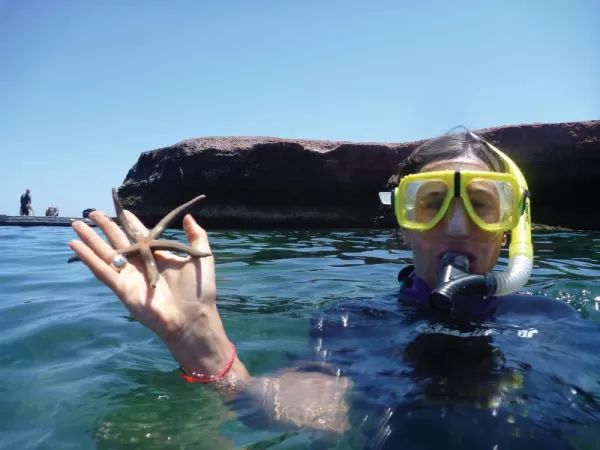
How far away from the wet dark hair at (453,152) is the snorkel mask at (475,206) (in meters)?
0.26

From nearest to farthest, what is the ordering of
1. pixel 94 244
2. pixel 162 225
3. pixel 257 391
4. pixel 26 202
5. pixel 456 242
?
pixel 94 244 < pixel 257 391 < pixel 162 225 < pixel 456 242 < pixel 26 202

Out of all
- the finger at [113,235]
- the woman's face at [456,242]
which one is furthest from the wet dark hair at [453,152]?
the finger at [113,235]

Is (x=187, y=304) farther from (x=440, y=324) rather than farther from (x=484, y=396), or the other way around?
(x=440, y=324)

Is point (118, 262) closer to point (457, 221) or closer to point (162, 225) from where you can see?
point (162, 225)

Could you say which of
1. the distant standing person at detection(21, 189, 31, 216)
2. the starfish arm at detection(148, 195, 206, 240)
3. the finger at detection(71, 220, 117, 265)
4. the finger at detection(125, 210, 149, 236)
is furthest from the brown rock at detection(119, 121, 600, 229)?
the finger at detection(71, 220, 117, 265)

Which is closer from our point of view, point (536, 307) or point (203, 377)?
point (203, 377)

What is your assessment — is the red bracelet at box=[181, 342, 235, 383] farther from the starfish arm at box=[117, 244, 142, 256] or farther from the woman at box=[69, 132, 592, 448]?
the starfish arm at box=[117, 244, 142, 256]

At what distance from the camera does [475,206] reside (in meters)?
2.55

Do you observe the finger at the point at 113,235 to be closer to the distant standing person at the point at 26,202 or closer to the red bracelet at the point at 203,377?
the red bracelet at the point at 203,377

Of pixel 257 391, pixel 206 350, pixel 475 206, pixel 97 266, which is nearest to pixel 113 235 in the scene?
pixel 97 266

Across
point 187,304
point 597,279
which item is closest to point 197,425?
point 187,304

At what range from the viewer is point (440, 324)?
269cm

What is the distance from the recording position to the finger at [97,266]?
1851 mm

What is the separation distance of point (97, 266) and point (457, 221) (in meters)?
1.59
